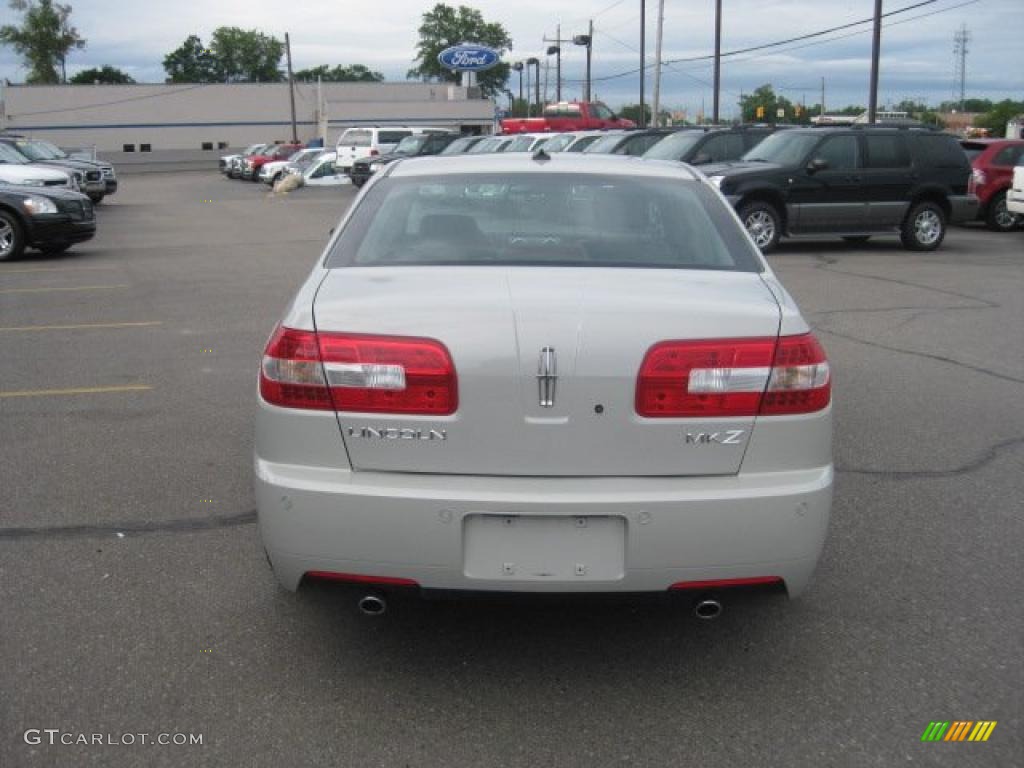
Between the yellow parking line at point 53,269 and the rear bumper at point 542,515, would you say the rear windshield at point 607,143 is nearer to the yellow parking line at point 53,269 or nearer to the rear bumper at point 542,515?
the yellow parking line at point 53,269

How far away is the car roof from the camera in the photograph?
4527mm

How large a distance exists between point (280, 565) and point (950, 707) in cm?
209

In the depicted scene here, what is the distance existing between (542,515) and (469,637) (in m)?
0.93

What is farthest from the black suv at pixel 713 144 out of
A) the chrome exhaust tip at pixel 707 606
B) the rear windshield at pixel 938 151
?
the chrome exhaust tip at pixel 707 606

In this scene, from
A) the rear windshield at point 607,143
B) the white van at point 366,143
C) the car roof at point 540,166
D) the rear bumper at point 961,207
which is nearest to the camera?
the car roof at point 540,166

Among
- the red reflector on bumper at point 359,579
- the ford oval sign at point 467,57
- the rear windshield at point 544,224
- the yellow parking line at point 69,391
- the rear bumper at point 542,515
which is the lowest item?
the yellow parking line at point 69,391

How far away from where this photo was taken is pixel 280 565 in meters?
3.37

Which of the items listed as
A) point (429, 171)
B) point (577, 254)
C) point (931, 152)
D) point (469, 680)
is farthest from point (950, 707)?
point (931, 152)

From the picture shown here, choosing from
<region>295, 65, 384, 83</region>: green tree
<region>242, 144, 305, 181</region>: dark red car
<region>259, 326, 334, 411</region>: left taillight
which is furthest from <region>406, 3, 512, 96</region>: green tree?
<region>259, 326, 334, 411</region>: left taillight

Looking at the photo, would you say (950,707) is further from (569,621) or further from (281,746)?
(281,746)

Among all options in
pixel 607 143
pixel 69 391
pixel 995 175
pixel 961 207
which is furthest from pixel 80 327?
pixel 995 175

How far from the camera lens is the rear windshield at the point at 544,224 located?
13.0ft

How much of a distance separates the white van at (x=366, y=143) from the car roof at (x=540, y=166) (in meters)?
36.0

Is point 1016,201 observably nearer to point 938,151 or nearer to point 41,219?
point 938,151
